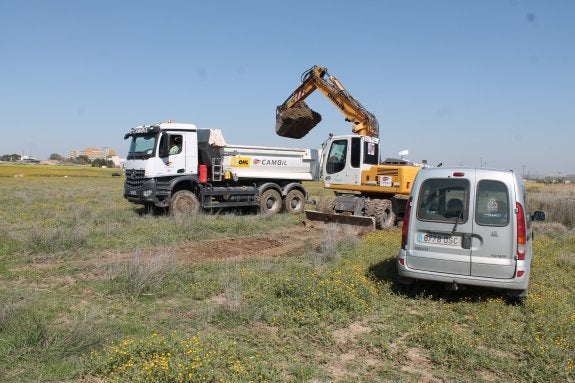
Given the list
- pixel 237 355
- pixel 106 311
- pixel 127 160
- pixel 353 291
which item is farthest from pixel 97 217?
pixel 237 355

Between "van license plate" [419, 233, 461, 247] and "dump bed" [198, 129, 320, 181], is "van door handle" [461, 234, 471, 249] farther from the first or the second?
"dump bed" [198, 129, 320, 181]

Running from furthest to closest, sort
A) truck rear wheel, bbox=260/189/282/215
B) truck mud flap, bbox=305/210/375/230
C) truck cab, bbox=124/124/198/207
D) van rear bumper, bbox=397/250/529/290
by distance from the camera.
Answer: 1. truck rear wheel, bbox=260/189/282/215
2. truck cab, bbox=124/124/198/207
3. truck mud flap, bbox=305/210/375/230
4. van rear bumper, bbox=397/250/529/290

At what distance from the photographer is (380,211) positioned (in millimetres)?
14281

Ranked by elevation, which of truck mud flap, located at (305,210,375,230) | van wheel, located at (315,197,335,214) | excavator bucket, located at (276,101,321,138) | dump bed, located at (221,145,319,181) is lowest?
truck mud flap, located at (305,210,375,230)

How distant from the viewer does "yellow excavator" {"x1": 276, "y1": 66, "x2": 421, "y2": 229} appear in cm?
1445

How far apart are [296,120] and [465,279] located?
10619mm

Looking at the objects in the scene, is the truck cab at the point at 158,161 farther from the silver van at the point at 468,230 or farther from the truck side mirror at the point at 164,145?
the silver van at the point at 468,230

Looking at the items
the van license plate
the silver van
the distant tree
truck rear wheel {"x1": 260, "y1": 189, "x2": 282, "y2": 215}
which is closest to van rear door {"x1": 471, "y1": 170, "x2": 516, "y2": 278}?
the silver van

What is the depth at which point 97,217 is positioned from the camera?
15242 millimetres

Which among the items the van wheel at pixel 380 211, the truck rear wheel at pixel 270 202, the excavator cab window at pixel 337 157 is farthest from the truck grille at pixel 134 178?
the van wheel at pixel 380 211

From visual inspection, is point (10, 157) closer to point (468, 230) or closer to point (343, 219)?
point (343, 219)

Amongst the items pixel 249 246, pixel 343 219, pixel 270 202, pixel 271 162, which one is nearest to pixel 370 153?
pixel 343 219

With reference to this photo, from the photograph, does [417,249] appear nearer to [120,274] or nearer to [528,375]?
[528,375]

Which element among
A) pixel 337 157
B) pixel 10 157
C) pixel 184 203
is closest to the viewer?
pixel 337 157
